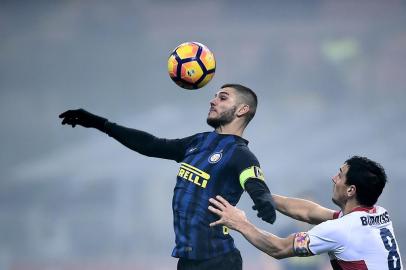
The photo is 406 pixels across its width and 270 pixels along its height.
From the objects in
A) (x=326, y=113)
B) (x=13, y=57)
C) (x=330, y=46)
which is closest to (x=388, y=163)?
(x=326, y=113)

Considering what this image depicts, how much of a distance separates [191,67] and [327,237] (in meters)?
1.81

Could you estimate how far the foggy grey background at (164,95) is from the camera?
14398 millimetres

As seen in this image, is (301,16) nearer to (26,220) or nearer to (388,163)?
(388,163)

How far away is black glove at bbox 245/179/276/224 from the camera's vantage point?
4.81 metres

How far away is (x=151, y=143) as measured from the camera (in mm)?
5715

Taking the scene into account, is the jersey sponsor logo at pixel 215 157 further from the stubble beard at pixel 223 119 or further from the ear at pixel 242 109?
the ear at pixel 242 109

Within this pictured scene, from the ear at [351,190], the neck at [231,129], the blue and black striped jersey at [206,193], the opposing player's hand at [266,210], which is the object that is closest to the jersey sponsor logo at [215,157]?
the blue and black striped jersey at [206,193]

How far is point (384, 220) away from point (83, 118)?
2.49m

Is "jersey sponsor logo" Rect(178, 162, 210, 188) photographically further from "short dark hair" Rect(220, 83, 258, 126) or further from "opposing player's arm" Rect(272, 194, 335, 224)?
"opposing player's arm" Rect(272, 194, 335, 224)

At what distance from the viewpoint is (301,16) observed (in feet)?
52.1

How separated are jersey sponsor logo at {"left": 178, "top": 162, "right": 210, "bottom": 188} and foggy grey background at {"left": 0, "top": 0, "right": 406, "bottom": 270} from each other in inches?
340

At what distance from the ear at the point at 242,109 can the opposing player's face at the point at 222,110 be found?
34 mm

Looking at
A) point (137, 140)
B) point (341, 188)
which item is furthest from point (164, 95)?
point (341, 188)

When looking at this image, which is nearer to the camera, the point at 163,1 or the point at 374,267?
the point at 374,267
